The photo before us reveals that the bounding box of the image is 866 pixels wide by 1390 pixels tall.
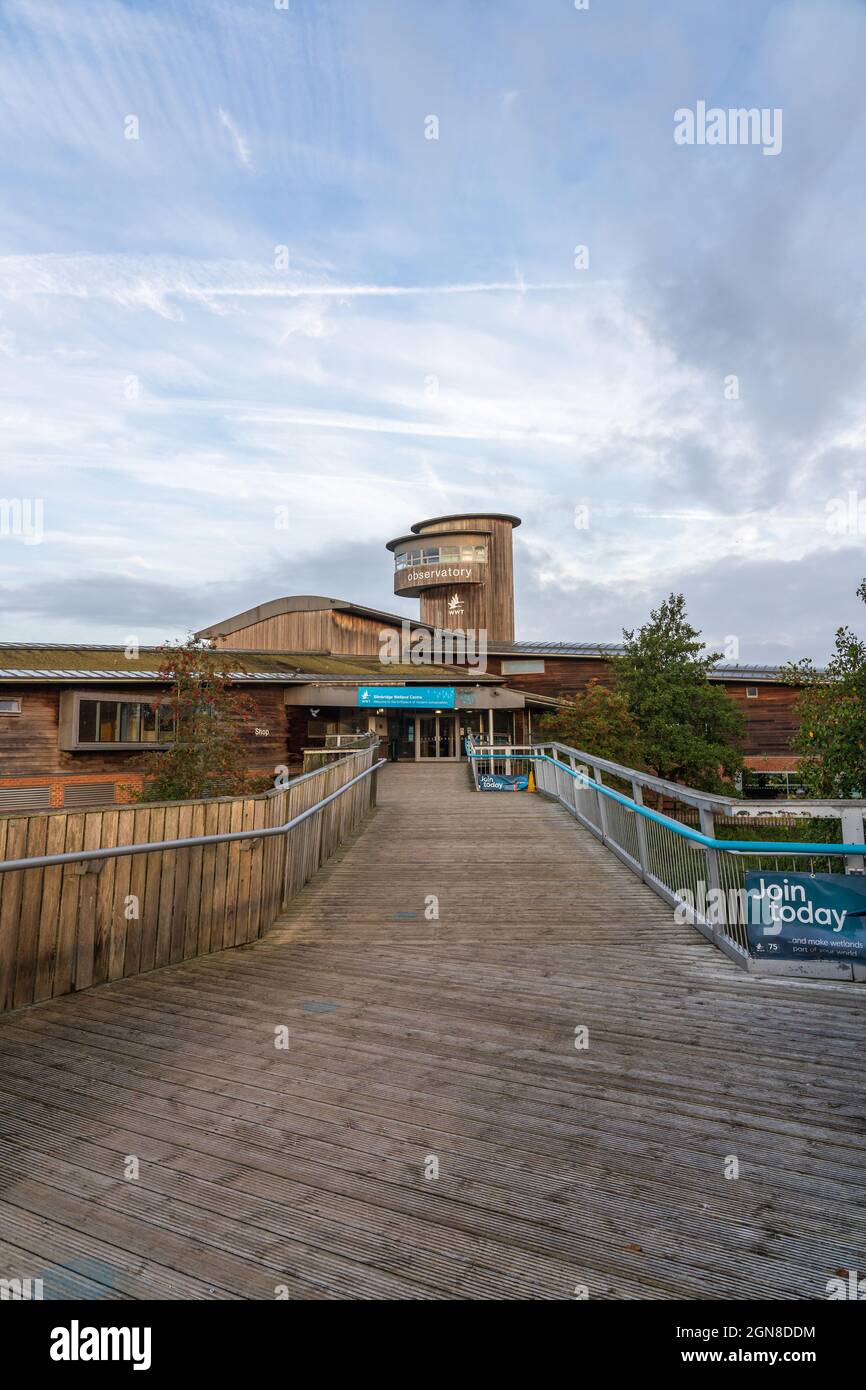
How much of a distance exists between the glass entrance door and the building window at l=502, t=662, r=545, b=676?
613cm

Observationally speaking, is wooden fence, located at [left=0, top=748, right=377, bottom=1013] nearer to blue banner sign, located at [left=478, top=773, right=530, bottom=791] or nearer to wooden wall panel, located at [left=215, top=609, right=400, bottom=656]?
blue banner sign, located at [left=478, top=773, right=530, bottom=791]

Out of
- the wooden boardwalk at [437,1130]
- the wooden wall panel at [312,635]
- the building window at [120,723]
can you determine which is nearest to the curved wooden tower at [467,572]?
the wooden wall panel at [312,635]

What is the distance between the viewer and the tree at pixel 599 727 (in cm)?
3038

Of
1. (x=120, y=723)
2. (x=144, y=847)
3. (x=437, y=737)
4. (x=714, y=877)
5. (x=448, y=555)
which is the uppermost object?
(x=448, y=555)

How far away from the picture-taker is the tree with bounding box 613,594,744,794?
3375 cm

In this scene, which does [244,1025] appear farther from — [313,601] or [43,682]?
[313,601]

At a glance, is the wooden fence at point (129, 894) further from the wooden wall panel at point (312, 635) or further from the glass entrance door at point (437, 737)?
the wooden wall panel at point (312, 635)

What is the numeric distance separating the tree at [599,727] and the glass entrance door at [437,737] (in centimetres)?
439

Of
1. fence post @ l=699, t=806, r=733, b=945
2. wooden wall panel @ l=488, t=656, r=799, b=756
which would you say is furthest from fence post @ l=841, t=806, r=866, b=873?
wooden wall panel @ l=488, t=656, r=799, b=756

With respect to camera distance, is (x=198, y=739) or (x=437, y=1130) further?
(x=198, y=739)

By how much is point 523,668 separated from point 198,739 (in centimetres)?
2403

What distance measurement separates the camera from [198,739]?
18406 mm

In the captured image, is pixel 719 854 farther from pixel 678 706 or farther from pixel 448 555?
pixel 448 555
